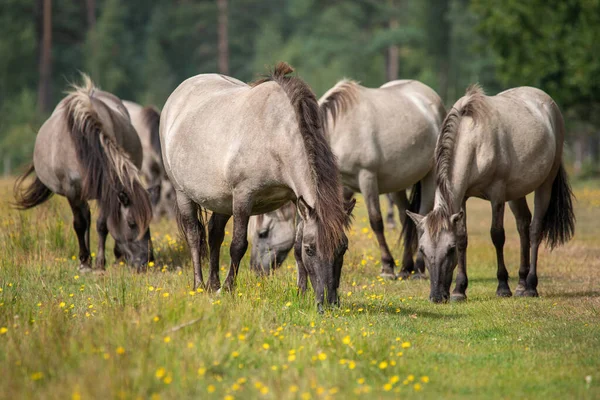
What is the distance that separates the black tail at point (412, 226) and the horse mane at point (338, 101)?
1485mm

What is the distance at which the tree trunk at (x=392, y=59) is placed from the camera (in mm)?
55438

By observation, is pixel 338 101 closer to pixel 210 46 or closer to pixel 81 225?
pixel 81 225

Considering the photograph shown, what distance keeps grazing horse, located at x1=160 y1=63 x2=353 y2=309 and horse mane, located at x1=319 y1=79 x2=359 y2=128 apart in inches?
85.6

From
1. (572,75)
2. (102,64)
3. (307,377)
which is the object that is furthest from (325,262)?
(102,64)

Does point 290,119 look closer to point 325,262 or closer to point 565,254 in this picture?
point 325,262

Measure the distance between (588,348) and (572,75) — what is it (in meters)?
22.4

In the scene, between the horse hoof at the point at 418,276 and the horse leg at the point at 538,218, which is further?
the horse hoof at the point at 418,276

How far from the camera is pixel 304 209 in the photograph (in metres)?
7.06

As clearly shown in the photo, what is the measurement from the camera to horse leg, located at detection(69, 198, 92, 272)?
35.5 feet

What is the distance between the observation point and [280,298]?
759cm

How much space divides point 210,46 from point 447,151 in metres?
47.6

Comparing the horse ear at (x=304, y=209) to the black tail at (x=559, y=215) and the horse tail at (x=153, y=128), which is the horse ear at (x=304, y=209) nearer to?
the black tail at (x=559, y=215)

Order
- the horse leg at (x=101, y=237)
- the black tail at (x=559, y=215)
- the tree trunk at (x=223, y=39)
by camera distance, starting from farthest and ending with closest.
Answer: the tree trunk at (x=223, y=39)
the horse leg at (x=101, y=237)
the black tail at (x=559, y=215)

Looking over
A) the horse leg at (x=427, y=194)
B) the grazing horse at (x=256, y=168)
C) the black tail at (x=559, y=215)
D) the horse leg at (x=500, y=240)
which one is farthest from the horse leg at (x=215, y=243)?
the black tail at (x=559, y=215)
